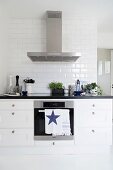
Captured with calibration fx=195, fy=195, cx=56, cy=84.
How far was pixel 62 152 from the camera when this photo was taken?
299cm

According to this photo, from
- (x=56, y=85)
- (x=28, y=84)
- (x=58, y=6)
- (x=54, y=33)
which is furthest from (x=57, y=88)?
(x=58, y=6)

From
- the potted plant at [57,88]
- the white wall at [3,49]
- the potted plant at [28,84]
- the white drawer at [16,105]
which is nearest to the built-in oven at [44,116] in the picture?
the white drawer at [16,105]

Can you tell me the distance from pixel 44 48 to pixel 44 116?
4.83ft

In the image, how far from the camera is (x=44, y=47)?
3.79 meters

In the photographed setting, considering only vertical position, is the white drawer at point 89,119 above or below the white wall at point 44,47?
below

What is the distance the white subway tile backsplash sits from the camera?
3.75m

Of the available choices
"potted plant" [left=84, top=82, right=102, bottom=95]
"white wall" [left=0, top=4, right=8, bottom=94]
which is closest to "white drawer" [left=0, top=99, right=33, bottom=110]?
"white wall" [left=0, top=4, right=8, bottom=94]

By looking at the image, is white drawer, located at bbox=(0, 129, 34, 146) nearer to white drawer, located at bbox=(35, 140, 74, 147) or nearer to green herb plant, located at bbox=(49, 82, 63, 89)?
white drawer, located at bbox=(35, 140, 74, 147)

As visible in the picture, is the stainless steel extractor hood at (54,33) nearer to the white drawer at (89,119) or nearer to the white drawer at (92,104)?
the white drawer at (92,104)

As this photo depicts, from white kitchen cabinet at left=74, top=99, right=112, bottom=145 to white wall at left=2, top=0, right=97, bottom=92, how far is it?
938 mm

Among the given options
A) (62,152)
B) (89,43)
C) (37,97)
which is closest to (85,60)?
(89,43)

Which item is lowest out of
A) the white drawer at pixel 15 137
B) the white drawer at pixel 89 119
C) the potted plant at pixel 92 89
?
the white drawer at pixel 15 137

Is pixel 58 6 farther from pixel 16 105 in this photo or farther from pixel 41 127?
pixel 41 127

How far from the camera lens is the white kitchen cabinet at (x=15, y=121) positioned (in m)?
2.91
